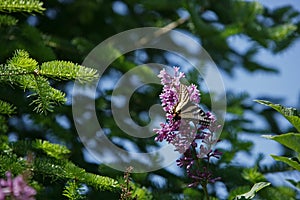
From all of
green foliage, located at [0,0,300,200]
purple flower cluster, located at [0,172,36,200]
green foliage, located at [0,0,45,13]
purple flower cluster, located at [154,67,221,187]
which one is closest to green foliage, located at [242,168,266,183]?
green foliage, located at [0,0,300,200]

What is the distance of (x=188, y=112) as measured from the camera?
1043mm

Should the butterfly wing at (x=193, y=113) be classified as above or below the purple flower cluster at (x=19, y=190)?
above

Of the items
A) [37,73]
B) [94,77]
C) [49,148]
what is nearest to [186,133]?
[94,77]

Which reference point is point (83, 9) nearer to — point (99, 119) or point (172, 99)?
point (99, 119)

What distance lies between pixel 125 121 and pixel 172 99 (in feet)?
2.85

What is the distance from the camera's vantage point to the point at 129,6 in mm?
2545

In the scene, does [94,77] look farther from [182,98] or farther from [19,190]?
[19,190]

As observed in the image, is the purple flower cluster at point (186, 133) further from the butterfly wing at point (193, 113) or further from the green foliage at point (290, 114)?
the green foliage at point (290, 114)

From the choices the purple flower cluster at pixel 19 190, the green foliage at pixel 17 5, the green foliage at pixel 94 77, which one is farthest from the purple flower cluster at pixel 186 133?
the green foliage at pixel 17 5

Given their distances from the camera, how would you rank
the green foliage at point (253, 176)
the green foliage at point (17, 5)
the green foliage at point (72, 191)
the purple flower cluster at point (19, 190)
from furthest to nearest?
the green foliage at point (253, 176) < the green foliage at point (17, 5) < the green foliage at point (72, 191) < the purple flower cluster at point (19, 190)

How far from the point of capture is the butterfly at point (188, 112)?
3.41 ft

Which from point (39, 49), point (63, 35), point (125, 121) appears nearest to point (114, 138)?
point (125, 121)

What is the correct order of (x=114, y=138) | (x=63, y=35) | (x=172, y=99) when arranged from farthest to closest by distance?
(x=63, y=35) < (x=114, y=138) < (x=172, y=99)

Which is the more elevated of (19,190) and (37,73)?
(37,73)
